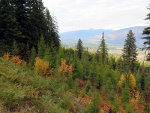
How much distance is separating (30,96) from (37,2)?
40765mm

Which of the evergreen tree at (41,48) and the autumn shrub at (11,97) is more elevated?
the evergreen tree at (41,48)

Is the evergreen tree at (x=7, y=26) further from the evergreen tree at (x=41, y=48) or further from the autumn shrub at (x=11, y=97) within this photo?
the autumn shrub at (x=11, y=97)

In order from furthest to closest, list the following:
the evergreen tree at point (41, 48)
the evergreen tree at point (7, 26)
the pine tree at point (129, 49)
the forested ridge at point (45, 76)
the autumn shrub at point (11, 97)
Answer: the pine tree at point (129, 49) → the evergreen tree at point (41, 48) → the evergreen tree at point (7, 26) → the forested ridge at point (45, 76) → the autumn shrub at point (11, 97)

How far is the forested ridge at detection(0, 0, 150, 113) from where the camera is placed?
31.8ft

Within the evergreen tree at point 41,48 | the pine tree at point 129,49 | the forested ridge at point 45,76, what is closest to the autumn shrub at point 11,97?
the forested ridge at point 45,76

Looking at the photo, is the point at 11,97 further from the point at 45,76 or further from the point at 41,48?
the point at 41,48

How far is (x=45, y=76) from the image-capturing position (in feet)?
99.1

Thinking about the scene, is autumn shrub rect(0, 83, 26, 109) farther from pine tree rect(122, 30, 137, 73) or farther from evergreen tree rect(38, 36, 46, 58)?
pine tree rect(122, 30, 137, 73)

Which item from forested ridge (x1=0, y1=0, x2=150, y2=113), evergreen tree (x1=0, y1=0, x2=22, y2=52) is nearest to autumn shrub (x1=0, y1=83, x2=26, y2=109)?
forested ridge (x1=0, y1=0, x2=150, y2=113)

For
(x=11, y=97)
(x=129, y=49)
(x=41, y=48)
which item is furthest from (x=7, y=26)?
(x=129, y=49)

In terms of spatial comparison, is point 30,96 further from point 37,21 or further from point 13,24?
point 37,21

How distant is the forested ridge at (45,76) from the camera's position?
31.8 ft

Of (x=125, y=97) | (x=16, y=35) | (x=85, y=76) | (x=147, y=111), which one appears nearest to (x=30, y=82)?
(x=147, y=111)

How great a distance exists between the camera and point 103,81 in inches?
1773
